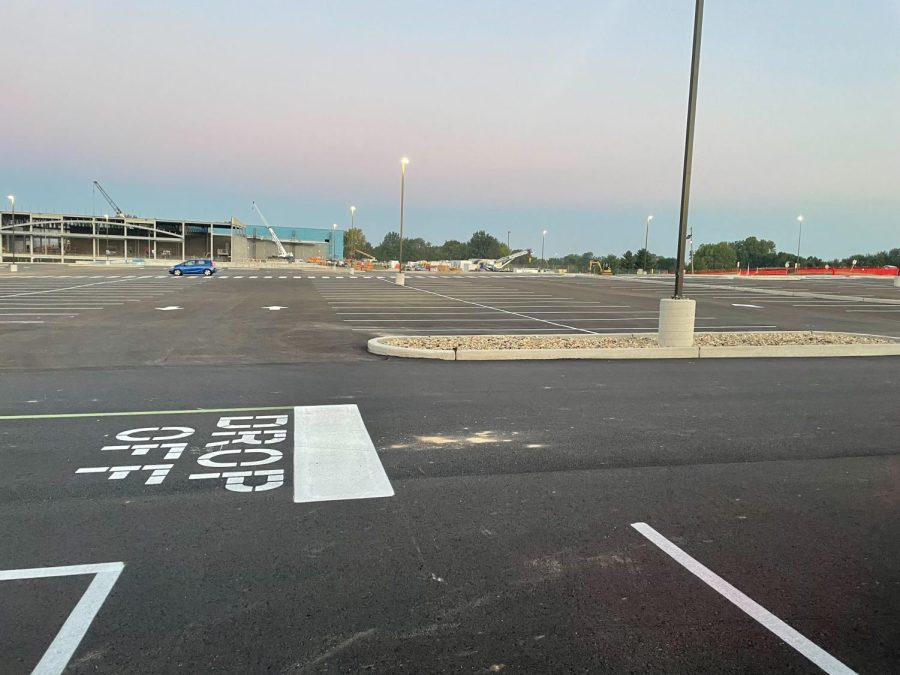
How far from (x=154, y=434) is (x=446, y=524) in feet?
11.6

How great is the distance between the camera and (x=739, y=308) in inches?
956

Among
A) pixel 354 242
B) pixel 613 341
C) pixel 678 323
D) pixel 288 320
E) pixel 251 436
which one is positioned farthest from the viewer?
pixel 354 242

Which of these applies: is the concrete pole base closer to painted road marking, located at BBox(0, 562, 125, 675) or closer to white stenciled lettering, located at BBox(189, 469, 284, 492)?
white stenciled lettering, located at BBox(189, 469, 284, 492)

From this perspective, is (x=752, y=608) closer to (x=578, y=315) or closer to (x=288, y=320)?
(x=288, y=320)

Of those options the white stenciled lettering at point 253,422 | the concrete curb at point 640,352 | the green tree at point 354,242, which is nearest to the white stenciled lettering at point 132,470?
the white stenciled lettering at point 253,422

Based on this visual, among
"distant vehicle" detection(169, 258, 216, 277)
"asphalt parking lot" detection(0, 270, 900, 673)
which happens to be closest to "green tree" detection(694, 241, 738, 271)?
"distant vehicle" detection(169, 258, 216, 277)

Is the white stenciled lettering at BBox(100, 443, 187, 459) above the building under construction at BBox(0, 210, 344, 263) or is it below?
below

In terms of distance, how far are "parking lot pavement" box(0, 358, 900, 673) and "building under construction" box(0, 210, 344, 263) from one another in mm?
108836

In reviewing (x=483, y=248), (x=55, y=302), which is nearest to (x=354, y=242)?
(x=483, y=248)

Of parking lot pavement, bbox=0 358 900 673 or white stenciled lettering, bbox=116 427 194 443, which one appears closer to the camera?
parking lot pavement, bbox=0 358 900 673

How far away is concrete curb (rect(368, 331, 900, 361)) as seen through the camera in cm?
1118

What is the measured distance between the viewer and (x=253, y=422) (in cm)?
681

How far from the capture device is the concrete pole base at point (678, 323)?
12.1 metres

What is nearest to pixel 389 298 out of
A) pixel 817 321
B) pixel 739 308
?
pixel 739 308
